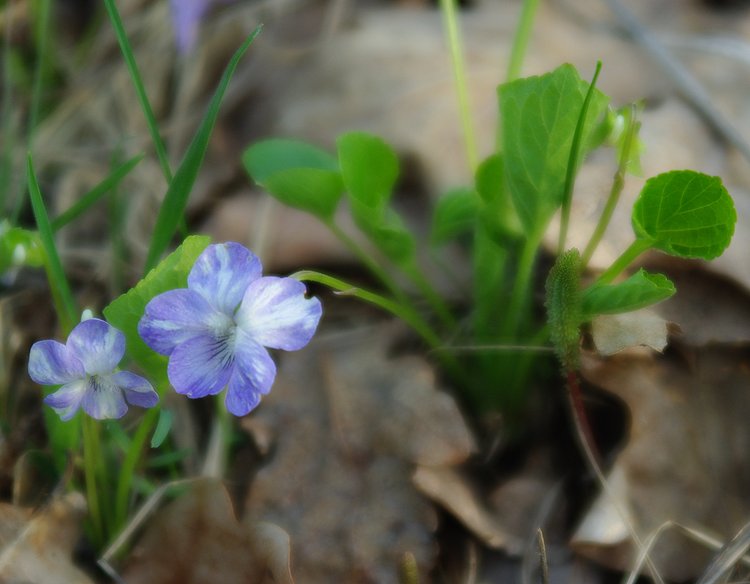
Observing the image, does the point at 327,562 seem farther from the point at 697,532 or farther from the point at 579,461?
the point at 697,532

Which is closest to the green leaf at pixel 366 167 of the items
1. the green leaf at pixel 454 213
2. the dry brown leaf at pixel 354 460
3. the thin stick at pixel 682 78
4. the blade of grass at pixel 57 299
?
the green leaf at pixel 454 213

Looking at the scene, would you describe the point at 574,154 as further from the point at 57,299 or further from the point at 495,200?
the point at 57,299

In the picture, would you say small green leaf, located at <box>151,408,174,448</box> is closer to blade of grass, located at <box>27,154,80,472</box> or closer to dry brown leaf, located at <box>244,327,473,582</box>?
blade of grass, located at <box>27,154,80,472</box>

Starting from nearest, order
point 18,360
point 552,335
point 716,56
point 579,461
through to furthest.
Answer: point 552,335, point 579,461, point 18,360, point 716,56

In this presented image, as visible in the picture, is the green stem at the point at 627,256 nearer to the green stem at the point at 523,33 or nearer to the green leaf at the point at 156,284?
the green stem at the point at 523,33

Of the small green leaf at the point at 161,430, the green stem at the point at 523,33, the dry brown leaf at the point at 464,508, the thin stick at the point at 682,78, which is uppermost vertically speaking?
the green stem at the point at 523,33

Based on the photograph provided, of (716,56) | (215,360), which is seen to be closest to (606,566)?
(215,360)

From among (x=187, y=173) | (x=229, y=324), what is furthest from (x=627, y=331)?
(x=187, y=173)
